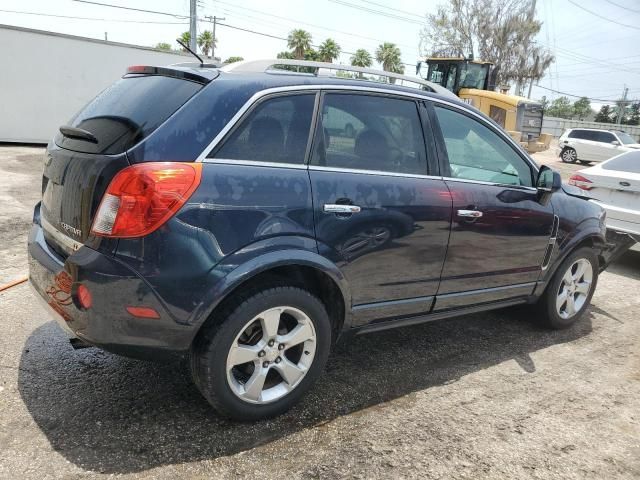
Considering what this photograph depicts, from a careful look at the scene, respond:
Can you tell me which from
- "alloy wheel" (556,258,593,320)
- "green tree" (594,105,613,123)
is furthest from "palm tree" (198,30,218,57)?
"alloy wheel" (556,258,593,320)

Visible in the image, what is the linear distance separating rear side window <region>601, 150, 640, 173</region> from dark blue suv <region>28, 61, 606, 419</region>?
408cm

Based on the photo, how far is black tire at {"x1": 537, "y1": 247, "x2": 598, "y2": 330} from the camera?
14.3ft

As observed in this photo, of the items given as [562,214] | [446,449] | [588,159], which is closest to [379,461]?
[446,449]

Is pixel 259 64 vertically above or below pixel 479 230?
above

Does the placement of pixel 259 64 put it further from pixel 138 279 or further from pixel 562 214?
pixel 562 214

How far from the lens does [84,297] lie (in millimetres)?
2406

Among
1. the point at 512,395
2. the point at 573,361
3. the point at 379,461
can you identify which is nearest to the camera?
the point at 379,461

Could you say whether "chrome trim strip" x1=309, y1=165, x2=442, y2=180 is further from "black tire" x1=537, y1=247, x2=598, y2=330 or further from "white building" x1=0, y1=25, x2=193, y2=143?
"white building" x1=0, y1=25, x2=193, y2=143

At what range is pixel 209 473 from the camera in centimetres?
242

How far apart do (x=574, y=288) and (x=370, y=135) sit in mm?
2607

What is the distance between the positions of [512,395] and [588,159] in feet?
82.7

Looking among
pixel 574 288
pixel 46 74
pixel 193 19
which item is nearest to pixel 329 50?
pixel 193 19

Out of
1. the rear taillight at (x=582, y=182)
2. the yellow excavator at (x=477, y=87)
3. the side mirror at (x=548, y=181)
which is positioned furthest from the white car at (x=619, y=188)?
the yellow excavator at (x=477, y=87)

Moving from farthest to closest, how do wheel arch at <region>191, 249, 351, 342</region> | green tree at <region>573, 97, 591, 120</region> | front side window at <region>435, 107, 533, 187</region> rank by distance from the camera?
green tree at <region>573, 97, 591, 120</region> < front side window at <region>435, 107, 533, 187</region> < wheel arch at <region>191, 249, 351, 342</region>
